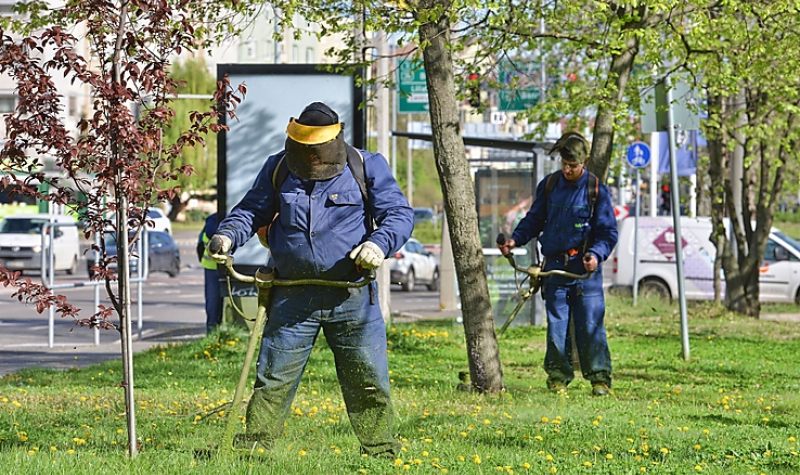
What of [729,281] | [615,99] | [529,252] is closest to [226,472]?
[615,99]

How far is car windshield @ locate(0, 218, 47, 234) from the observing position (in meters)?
39.7

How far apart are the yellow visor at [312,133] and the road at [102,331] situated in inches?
147

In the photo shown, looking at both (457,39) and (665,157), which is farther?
(665,157)

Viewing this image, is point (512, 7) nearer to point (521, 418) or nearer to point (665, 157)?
point (521, 418)

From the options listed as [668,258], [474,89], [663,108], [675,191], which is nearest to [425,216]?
[668,258]

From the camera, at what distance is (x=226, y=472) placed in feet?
20.1

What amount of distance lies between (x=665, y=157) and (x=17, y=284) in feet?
99.3

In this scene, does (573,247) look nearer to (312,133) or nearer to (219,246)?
(312,133)

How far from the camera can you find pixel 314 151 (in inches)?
256

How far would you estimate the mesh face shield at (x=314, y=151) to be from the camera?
648 centimetres

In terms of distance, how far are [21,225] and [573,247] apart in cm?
3181

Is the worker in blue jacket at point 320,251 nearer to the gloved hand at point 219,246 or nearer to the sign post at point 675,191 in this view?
the gloved hand at point 219,246

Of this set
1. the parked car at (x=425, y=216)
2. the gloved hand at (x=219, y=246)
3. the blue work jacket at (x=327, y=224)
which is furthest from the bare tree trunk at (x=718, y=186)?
the parked car at (x=425, y=216)

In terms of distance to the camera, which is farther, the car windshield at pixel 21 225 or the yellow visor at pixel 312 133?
the car windshield at pixel 21 225
